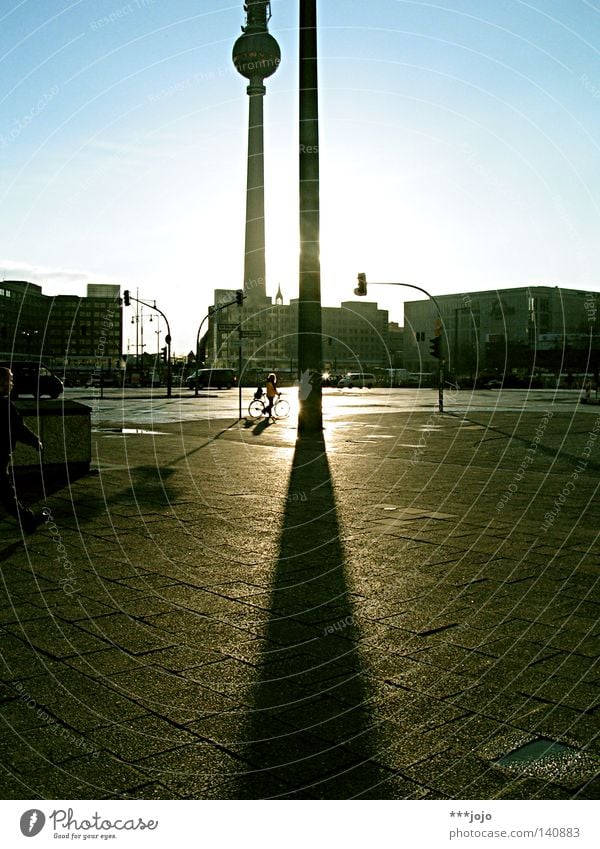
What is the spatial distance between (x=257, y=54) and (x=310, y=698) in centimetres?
12782

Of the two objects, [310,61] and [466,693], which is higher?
[310,61]

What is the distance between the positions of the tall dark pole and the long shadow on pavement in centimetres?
1216

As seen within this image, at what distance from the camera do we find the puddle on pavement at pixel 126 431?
2148 centimetres

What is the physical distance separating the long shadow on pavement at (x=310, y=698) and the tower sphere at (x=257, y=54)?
12237cm

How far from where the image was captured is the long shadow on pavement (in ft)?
10.6

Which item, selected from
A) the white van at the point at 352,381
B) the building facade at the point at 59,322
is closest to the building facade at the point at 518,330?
the white van at the point at 352,381

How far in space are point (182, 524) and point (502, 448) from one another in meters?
11.0

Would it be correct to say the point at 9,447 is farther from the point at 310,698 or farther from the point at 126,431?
the point at 126,431

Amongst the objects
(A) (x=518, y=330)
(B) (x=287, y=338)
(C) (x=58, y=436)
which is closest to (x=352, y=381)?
(A) (x=518, y=330)

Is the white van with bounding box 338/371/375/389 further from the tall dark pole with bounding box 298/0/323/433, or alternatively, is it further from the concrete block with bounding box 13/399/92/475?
the concrete block with bounding box 13/399/92/475
